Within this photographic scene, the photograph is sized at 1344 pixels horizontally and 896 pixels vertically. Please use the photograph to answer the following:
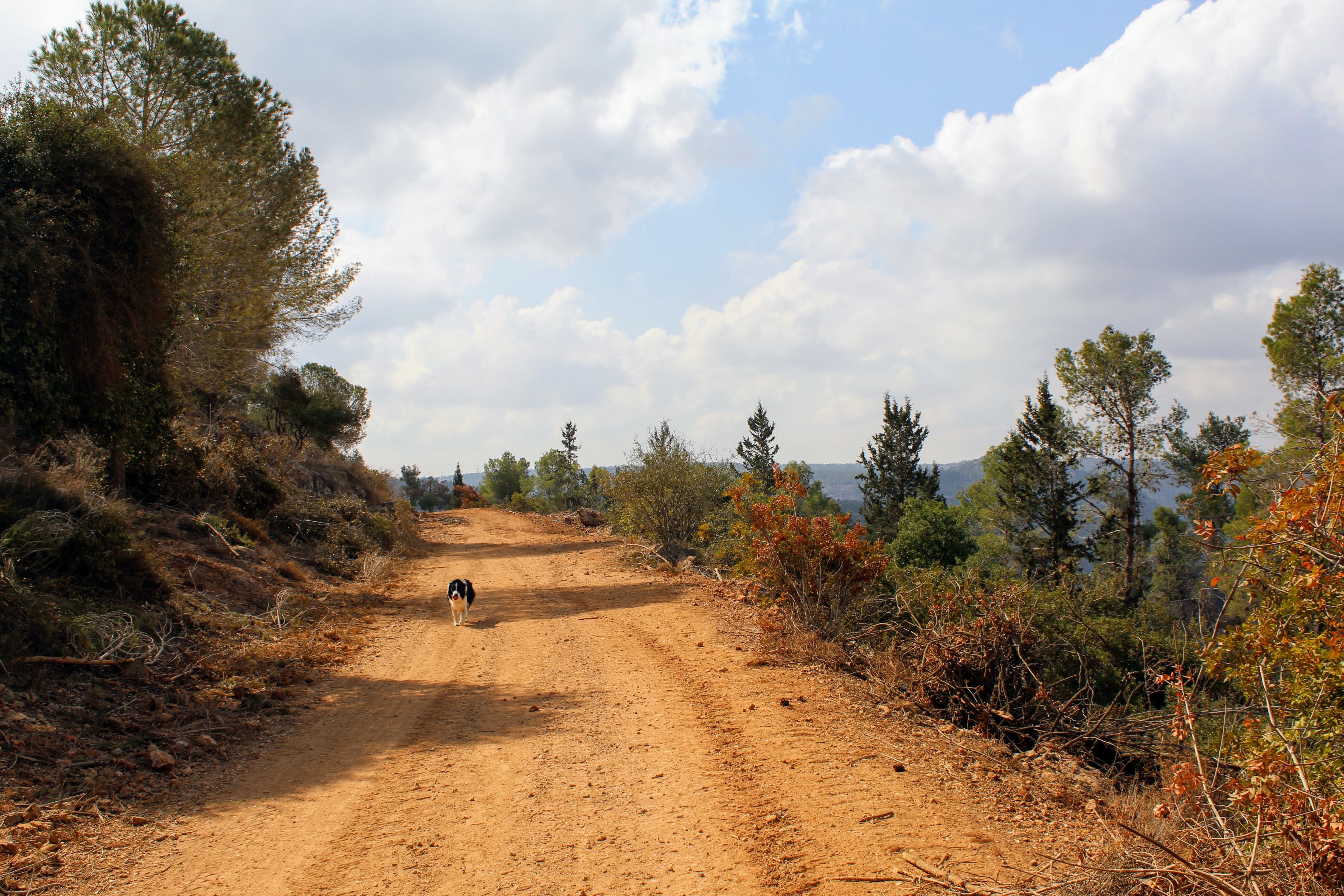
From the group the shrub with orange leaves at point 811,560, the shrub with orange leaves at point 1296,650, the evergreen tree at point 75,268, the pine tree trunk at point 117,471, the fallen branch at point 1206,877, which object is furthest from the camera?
the pine tree trunk at point 117,471

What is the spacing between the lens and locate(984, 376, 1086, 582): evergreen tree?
102 feet

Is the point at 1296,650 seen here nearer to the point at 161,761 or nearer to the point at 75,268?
the point at 161,761

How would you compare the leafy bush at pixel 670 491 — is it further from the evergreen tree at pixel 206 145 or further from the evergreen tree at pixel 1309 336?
the evergreen tree at pixel 1309 336

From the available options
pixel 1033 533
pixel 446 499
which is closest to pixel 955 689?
pixel 1033 533

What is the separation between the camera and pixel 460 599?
10453mm

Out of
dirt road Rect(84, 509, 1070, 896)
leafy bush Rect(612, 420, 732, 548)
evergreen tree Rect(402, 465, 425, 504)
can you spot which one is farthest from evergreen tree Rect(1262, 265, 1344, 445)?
evergreen tree Rect(402, 465, 425, 504)

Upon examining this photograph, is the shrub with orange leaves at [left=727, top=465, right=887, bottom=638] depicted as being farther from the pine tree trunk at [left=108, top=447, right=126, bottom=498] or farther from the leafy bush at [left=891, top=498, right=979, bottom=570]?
the leafy bush at [left=891, top=498, right=979, bottom=570]

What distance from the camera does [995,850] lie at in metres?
3.85

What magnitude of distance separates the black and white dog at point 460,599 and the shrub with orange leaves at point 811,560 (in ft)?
14.1

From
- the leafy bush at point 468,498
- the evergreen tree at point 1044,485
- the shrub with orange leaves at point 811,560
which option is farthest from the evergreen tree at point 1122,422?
the leafy bush at point 468,498

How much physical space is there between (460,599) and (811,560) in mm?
5127

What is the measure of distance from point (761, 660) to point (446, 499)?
224ft

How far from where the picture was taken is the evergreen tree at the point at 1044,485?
102 ft

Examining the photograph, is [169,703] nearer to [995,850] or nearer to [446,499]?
[995,850]
